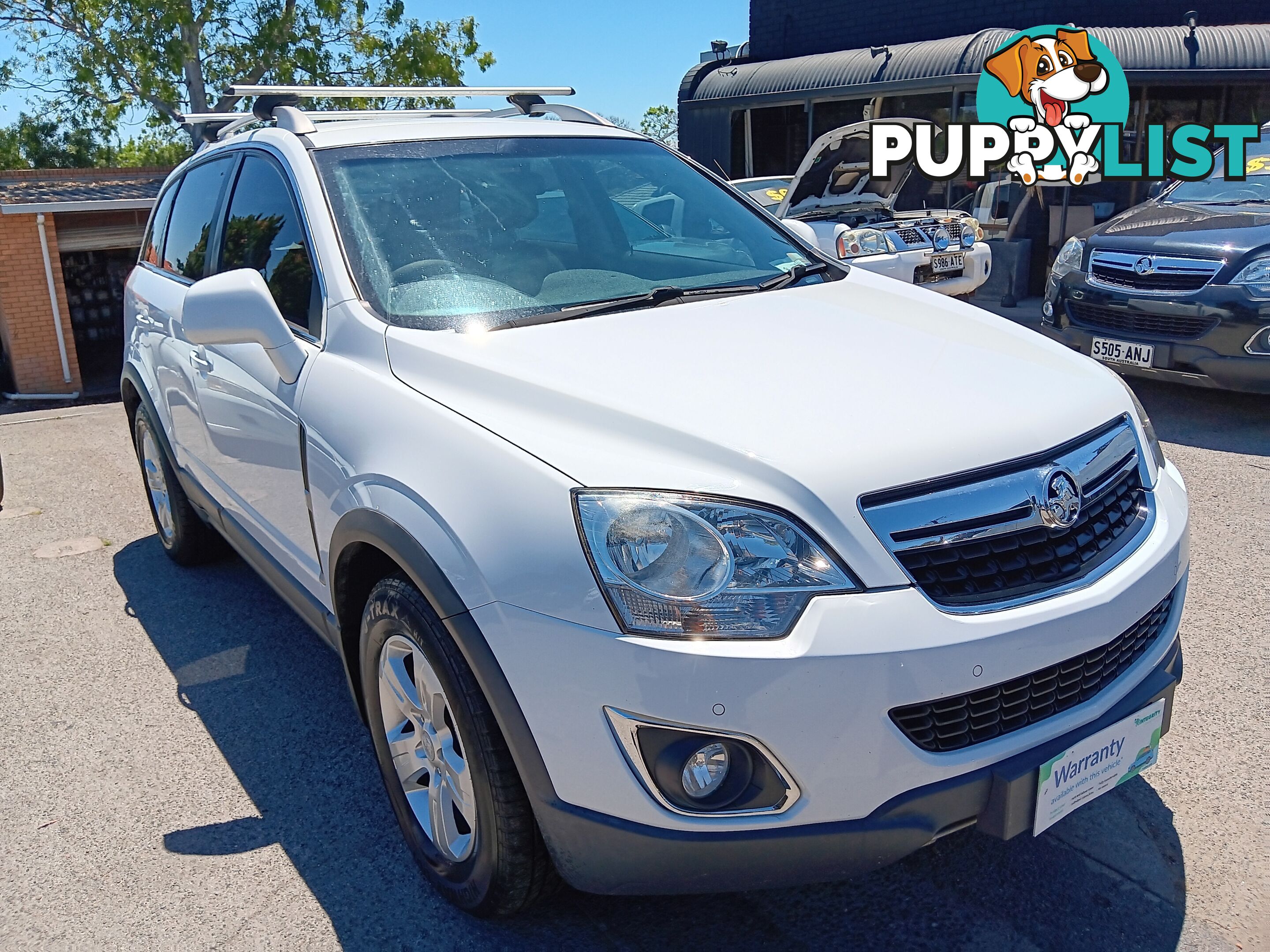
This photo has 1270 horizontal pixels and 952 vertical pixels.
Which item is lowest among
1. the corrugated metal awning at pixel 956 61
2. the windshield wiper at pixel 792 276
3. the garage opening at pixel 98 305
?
the garage opening at pixel 98 305

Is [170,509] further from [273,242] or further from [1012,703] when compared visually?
[1012,703]

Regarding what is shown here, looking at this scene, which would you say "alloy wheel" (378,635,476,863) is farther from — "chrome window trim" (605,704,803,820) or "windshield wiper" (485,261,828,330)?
"windshield wiper" (485,261,828,330)

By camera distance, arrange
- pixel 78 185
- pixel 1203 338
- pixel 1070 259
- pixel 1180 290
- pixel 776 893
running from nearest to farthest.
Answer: pixel 776 893, pixel 1203 338, pixel 1180 290, pixel 1070 259, pixel 78 185

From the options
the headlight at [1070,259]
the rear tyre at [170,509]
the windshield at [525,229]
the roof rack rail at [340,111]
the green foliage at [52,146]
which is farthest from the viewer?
the green foliage at [52,146]

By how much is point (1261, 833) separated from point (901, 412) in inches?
61.0

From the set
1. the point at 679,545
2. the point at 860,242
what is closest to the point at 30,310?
the point at 860,242

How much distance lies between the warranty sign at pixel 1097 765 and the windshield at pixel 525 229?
1621 mm

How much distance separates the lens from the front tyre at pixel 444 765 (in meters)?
2.24

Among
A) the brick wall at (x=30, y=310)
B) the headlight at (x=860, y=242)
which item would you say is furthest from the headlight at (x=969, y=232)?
the brick wall at (x=30, y=310)

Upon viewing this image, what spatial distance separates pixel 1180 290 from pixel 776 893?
17.5ft

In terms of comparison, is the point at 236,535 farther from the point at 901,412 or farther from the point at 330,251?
the point at 901,412

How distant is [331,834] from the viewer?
9.70 feet

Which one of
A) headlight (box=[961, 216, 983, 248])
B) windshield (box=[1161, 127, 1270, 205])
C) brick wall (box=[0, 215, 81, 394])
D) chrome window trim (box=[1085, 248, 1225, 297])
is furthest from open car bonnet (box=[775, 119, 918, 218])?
brick wall (box=[0, 215, 81, 394])

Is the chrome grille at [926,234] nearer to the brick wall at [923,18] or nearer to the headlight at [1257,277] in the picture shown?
the headlight at [1257,277]
